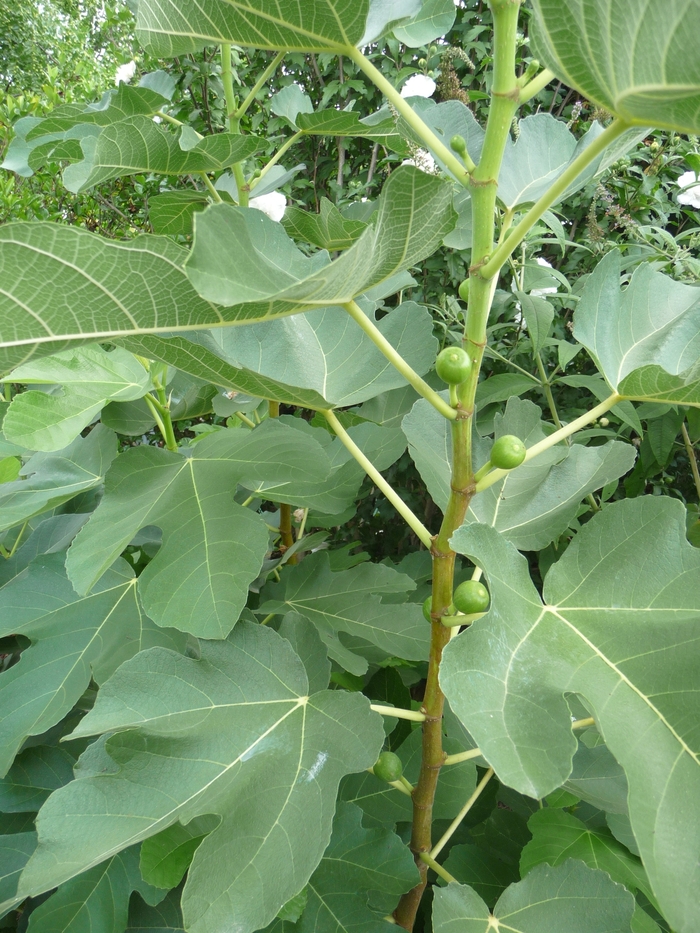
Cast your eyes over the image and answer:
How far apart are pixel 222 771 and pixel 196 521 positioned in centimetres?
28

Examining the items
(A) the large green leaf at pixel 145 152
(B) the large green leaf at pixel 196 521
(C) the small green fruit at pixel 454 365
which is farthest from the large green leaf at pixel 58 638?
(A) the large green leaf at pixel 145 152

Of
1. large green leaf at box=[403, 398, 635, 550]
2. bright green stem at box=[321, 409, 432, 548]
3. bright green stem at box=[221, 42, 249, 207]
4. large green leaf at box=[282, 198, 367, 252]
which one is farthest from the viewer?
bright green stem at box=[221, 42, 249, 207]

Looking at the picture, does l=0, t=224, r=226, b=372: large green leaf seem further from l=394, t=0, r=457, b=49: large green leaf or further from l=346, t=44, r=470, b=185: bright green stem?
l=394, t=0, r=457, b=49: large green leaf

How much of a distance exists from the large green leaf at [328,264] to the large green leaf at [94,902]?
0.76 meters

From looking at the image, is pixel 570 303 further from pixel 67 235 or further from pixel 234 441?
pixel 67 235

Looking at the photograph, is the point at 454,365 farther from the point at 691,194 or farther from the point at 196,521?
the point at 691,194

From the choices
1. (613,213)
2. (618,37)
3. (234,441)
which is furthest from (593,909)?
(613,213)

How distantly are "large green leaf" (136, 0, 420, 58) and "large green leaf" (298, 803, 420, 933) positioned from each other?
0.90m

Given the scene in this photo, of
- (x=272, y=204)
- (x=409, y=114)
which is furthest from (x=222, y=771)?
(x=272, y=204)

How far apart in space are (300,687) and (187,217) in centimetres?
98

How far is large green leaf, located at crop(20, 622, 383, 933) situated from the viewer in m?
0.59

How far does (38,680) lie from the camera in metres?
0.86

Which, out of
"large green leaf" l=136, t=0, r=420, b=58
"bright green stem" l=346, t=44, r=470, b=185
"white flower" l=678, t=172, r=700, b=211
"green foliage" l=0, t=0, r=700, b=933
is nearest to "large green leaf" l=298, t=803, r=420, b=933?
"green foliage" l=0, t=0, r=700, b=933

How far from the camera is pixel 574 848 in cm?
89
